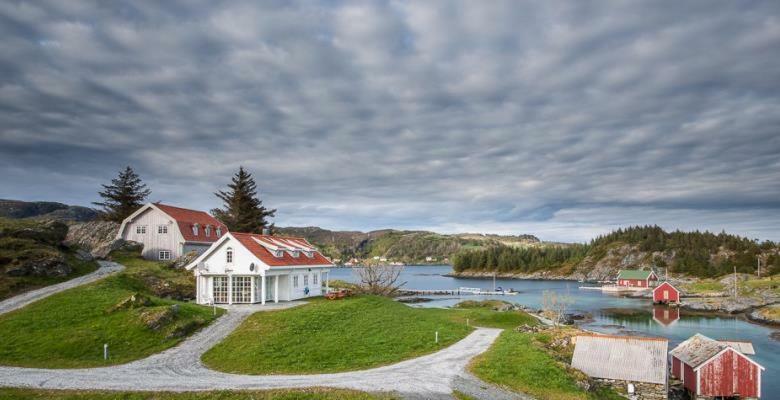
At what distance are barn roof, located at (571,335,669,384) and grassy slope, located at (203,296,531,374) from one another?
9.52m

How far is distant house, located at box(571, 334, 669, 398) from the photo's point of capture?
2958 centimetres

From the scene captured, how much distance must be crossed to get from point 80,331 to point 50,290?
34.2 ft

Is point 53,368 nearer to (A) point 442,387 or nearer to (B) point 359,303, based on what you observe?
(A) point 442,387

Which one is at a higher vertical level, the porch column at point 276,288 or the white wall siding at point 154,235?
the white wall siding at point 154,235

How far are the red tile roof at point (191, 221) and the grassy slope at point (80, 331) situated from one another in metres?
21.7

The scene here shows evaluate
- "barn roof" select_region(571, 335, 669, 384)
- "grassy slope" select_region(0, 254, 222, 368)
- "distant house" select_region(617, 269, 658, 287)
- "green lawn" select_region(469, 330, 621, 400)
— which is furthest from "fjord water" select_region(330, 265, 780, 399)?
"grassy slope" select_region(0, 254, 222, 368)

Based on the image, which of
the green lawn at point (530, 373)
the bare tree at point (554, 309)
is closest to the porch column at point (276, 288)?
the green lawn at point (530, 373)

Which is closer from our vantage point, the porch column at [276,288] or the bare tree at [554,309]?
the porch column at [276,288]

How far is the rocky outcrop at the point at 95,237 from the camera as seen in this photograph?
54812 millimetres

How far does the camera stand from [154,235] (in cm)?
5788

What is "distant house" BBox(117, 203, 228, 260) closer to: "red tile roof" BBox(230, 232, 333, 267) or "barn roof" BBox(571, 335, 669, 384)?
"red tile roof" BBox(230, 232, 333, 267)

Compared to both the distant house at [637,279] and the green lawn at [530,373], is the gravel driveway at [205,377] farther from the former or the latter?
the distant house at [637,279]

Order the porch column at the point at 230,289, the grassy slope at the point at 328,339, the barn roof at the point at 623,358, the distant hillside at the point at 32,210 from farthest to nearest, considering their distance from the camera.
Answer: the distant hillside at the point at 32,210, the porch column at the point at 230,289, the barn roof at the point at 623,358, the grassy slope at the point at 328,339

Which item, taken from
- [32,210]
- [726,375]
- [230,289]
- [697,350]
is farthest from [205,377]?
[32,210]
